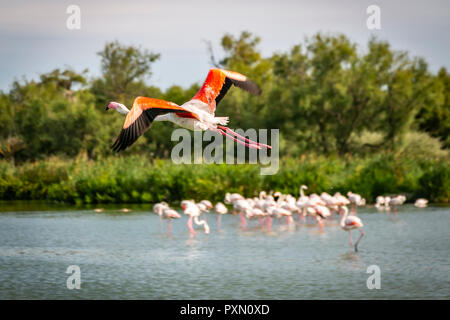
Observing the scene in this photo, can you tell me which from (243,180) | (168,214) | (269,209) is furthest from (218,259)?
(243,180)

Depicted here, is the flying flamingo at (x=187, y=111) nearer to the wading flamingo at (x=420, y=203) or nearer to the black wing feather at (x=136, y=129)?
the black wing feather at (x=136, y=129)

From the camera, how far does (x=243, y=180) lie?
26.3 m

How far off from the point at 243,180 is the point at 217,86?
1723 centimetres

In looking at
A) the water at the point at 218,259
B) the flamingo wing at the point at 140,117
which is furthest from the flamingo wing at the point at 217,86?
the water at the point at 218,259

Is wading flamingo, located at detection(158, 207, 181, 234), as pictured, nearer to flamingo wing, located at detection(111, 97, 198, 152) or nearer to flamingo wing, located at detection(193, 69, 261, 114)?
flamingo wing, located at detection(193, 69, 261, 114)

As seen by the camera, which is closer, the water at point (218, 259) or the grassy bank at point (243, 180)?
the water at point (218, 259)

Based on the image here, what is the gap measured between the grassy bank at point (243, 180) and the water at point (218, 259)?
10.8ft

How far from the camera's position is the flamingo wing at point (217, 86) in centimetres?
891

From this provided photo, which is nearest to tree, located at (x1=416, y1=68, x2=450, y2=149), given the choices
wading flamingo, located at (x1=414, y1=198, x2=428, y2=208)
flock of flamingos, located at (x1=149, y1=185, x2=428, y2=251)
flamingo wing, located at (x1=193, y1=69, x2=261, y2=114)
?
wading flamingo, located at (x1=414, y1=198, x2=428, y2=208)

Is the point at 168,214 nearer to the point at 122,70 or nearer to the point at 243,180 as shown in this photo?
the point at 243,180

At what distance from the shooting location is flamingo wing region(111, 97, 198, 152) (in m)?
7.12

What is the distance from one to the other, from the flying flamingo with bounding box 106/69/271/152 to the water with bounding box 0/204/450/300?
4695mm

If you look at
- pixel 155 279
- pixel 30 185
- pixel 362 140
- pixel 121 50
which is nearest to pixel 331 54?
pixel 362 140

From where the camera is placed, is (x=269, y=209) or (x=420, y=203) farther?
(x=420, y=203)
